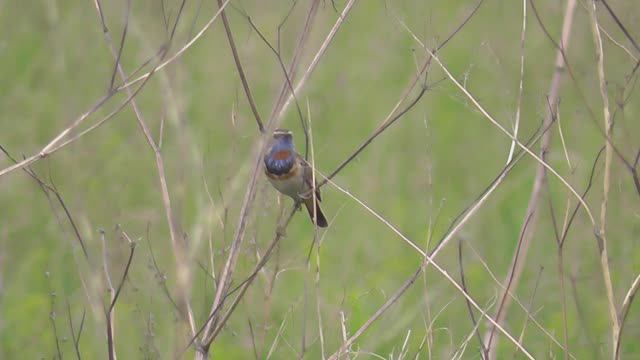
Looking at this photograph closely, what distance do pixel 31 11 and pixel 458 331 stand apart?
13.1 ft

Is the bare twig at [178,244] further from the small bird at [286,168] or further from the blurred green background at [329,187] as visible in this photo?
the small bird at [286,168]

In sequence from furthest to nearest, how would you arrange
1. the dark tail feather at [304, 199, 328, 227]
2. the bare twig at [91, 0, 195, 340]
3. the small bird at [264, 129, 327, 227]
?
the dark tail feather at [304, 199, 328, 227] < the small bird at [264, 129, 327, 227] < the bare twig at [91, 0, 195, 340]

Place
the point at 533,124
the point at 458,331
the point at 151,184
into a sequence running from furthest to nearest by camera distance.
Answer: the point at 533,124 < the point at 151,184 < the point at 458,331

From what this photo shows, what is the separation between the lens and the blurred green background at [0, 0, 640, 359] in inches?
219

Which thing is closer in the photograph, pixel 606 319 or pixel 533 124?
pixel 606 319

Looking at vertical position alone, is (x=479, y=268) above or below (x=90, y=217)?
below

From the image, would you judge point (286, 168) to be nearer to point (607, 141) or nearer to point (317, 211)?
point (317, 211)

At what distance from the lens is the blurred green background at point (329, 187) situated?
555cm

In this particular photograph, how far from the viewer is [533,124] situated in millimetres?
7379

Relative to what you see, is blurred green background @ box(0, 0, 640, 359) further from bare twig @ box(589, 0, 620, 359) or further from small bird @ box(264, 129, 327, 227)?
bare twig @ box(589, 0, 620, 359)

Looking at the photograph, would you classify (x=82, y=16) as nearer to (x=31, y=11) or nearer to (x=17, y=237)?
(x=31, y=11)

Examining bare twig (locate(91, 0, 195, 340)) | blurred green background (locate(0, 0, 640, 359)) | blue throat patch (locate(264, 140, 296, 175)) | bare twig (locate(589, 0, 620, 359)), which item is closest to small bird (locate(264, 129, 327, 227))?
blue throat patch (locate(264, 140, 296, 175))

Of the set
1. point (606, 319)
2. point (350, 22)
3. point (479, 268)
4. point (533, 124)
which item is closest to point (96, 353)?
point (479, 268)

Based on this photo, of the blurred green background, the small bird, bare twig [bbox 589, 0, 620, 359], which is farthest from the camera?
the blurred green background
